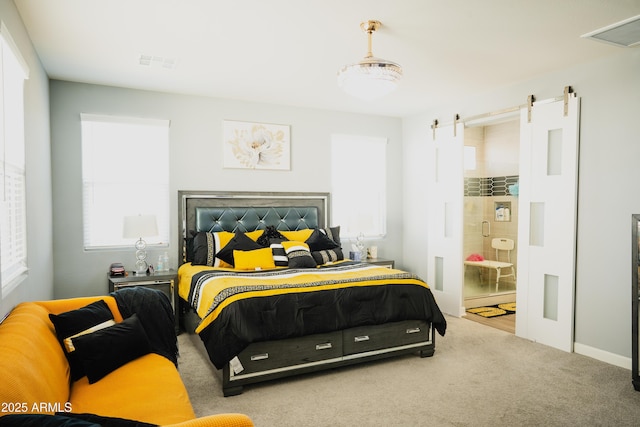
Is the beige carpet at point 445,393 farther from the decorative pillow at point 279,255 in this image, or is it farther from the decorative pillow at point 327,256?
the decorative pillow at point 327,256

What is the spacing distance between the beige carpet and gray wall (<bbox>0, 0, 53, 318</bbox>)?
1351 mm

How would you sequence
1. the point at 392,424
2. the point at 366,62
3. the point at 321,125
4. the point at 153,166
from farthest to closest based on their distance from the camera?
the point at 321,125 < the point at 153,166 < the point at 366,62 < the point at 392,424

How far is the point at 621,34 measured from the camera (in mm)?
3152

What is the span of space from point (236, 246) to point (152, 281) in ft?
2.99

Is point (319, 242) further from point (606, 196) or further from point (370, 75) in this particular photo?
point (606, 196)

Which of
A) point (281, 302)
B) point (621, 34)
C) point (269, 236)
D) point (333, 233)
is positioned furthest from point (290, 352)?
point (621, 34)

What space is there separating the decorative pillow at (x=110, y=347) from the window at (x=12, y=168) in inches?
20.1

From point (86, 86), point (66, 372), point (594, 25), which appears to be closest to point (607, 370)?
point (594, 25)

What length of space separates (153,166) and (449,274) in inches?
148

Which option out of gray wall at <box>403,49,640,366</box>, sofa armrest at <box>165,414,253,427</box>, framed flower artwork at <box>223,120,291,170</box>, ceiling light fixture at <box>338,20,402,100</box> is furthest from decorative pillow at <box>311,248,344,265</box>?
sofa armrest at <box>165,414,253,427</box>

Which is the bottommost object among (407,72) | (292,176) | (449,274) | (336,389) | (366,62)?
(336,389)

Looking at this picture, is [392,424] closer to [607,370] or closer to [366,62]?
[607,370]

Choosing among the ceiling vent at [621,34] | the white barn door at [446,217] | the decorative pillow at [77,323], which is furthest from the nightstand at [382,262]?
the decorative pillow at [77,323]

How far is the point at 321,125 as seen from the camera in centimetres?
577
